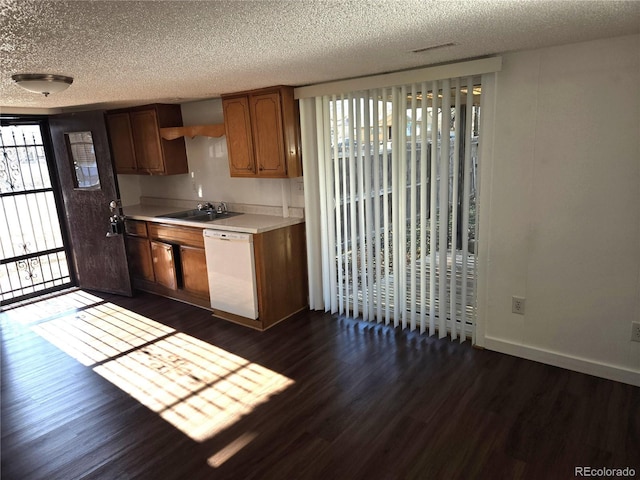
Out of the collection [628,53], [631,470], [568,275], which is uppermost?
[628,53]

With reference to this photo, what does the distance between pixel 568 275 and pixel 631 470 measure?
3.89ft

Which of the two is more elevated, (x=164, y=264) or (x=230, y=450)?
(x=164, y=264)

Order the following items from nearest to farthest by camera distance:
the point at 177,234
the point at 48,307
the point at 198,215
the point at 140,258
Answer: the point at 177,234
the point at 48,307
the point at 198,215
the point at 140,258

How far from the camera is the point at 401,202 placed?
3416 millimetres

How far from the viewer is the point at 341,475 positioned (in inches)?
82.6

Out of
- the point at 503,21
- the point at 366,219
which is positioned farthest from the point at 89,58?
the point at 366,219

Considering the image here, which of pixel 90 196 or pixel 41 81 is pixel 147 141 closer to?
pixel 90 196

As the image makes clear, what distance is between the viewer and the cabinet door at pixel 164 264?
4.47 metres

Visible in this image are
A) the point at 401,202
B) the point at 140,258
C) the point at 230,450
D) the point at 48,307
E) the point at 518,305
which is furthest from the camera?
the point at 140,258

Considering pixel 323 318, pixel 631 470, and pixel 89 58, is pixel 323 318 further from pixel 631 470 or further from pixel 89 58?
pixel 89 58

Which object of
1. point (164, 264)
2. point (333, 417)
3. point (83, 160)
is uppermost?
point (83, 160)

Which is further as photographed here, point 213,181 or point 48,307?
point 213,181

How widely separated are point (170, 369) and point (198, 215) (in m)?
2.03

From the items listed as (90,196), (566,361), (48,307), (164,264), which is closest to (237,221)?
(164,264)
